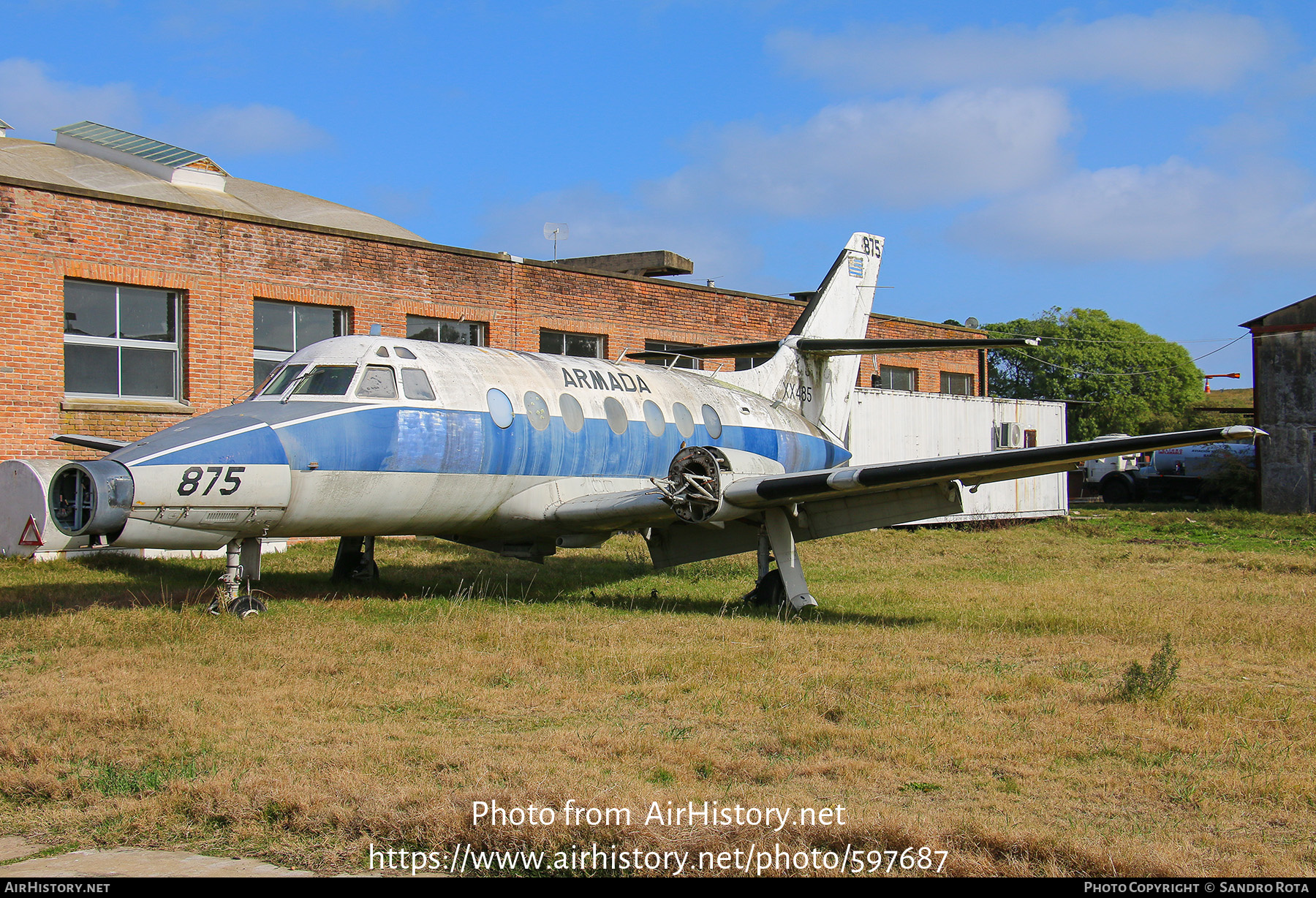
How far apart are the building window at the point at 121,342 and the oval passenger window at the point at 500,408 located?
10.0 m

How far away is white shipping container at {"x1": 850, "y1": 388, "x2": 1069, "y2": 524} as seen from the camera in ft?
89.9

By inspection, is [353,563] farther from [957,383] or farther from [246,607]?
[957,383]

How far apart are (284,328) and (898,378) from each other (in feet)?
72.2

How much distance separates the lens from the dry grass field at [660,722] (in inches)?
206

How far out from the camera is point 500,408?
13.2m

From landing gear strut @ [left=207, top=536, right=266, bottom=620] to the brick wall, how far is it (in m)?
9.16

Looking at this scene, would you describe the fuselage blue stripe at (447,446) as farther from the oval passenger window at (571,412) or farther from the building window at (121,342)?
the building window at (121,342)

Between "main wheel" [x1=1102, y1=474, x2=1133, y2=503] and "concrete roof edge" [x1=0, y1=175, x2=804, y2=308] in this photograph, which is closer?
"concrete roof edge" [x1=0, y1=175, x2=804, y2=308]

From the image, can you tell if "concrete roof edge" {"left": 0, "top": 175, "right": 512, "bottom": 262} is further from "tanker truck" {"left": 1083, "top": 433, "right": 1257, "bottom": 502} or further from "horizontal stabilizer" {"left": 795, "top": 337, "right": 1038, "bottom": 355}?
"tanker truck" {"left": 1083, "top": 433, "right": 1257, "bottom": 502}

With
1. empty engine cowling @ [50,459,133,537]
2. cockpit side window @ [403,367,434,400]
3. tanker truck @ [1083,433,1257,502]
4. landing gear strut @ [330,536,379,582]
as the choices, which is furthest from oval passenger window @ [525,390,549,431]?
tanker truck @ [1083,433,1257,502]

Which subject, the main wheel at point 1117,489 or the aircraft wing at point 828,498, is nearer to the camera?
the aircraft wing at point 828,498

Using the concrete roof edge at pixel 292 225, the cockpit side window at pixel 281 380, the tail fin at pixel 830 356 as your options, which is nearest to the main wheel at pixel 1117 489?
the concrete roof edge at pixel 292 225
